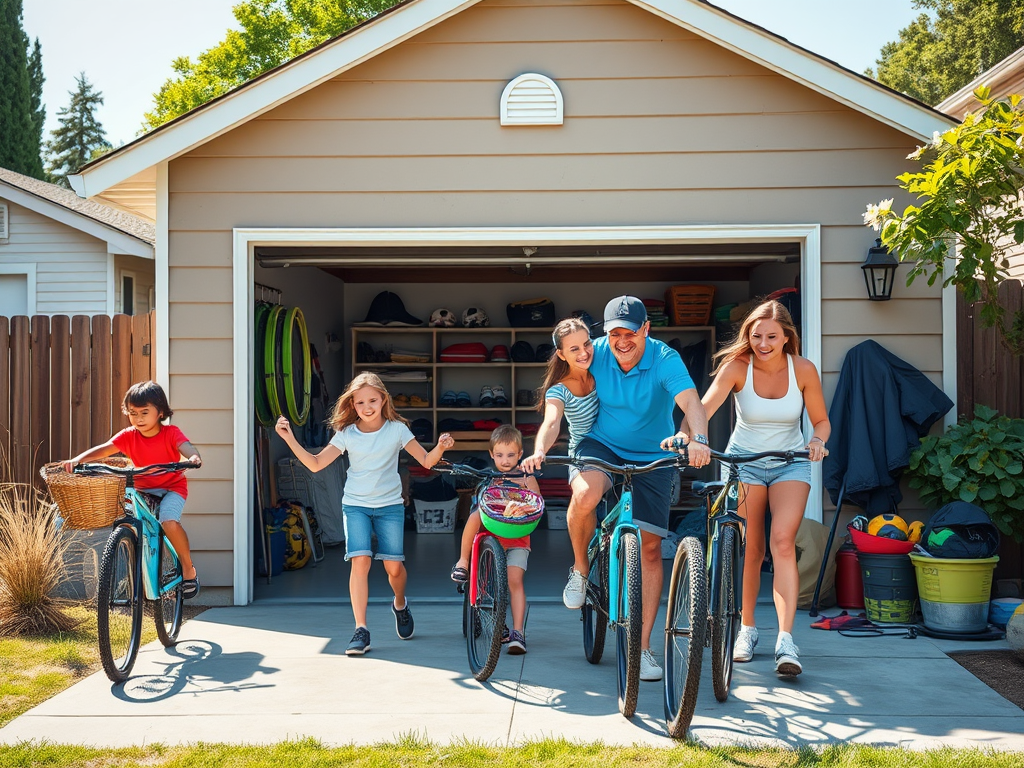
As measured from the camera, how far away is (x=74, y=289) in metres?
14.5

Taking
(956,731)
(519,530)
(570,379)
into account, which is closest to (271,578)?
(519,530)

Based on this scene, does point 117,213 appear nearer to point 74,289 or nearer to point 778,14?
point 74,289

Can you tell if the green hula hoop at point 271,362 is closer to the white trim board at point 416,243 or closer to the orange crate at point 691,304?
the white trim board at point 416,243

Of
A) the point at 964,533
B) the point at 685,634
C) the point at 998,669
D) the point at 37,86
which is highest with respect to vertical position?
the point at 37,86

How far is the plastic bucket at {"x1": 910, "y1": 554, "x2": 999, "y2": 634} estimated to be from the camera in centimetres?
529

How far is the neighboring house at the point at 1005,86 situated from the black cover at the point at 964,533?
122 inches

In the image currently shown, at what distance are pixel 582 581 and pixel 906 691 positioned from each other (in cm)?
148

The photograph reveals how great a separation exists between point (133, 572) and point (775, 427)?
3033 millimetres

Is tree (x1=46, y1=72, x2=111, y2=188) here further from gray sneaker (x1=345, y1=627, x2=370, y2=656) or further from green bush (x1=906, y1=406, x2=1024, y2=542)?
green bush (x1=906, y1=406, x2=1024, y2=542)

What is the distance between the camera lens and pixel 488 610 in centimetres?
452

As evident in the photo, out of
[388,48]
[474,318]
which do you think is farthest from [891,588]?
[474,318]

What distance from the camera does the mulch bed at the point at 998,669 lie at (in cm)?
438

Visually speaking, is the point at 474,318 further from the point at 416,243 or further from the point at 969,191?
the point at 969,191

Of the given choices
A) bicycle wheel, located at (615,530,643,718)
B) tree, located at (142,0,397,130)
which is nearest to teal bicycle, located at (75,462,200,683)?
bicycle wheel, located at (615,530,643,718)
